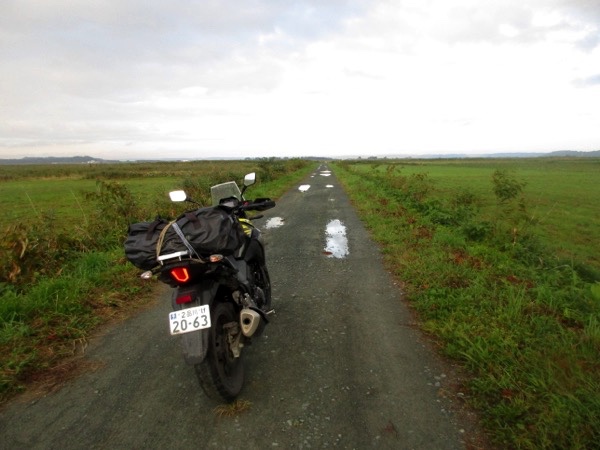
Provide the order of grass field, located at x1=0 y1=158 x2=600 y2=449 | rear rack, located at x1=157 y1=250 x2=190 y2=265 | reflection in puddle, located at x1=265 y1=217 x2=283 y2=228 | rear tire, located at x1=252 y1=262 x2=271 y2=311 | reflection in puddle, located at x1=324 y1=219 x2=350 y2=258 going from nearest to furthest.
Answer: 1. rear rack, located at x1=157 y1=250 x2=190 y2=265
2. grass field, located at x1=0 y1=158 x2=600 y2=449
3. rear tire, located at x1=252 y1=262 x2=271 y2=311
4. reflection in puddle, located at x1=324 y1=219 x2=350 y2=258
5. reflection in puddle, located at x1=265 y1=217 x2=283 y2=228

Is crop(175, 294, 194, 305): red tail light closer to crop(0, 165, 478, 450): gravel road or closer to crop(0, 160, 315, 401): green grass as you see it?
crop(0, 165, 478, 450): gravel road

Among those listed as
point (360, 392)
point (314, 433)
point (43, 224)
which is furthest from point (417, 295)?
point (43, 224)

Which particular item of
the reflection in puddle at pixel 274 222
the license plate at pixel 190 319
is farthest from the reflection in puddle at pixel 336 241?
the license plate at pixel 190 319

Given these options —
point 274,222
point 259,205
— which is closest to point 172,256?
point 259,205

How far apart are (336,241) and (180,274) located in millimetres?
5430

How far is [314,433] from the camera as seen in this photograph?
88.7 inches

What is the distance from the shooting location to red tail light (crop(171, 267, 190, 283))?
7.41 ft

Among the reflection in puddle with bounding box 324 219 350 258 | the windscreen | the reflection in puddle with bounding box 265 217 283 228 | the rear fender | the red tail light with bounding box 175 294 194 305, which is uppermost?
the windscreen

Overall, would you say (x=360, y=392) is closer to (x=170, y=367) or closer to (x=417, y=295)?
(x=170, y=367)

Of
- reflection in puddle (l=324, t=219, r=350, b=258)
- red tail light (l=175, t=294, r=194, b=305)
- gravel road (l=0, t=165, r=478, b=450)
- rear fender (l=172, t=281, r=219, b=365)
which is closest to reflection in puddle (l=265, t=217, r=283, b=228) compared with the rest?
reflection in puddle (l=324, t=219, r=350, b=258)

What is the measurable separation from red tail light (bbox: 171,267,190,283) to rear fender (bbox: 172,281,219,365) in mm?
149

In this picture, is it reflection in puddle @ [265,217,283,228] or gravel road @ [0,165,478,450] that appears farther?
reflection in puddle @ [265,217,283,228]

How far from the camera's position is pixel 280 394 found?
2.65m

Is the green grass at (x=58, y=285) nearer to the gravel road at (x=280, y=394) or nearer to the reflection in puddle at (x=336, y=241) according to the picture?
the gravel road at (x=280, y=394)
